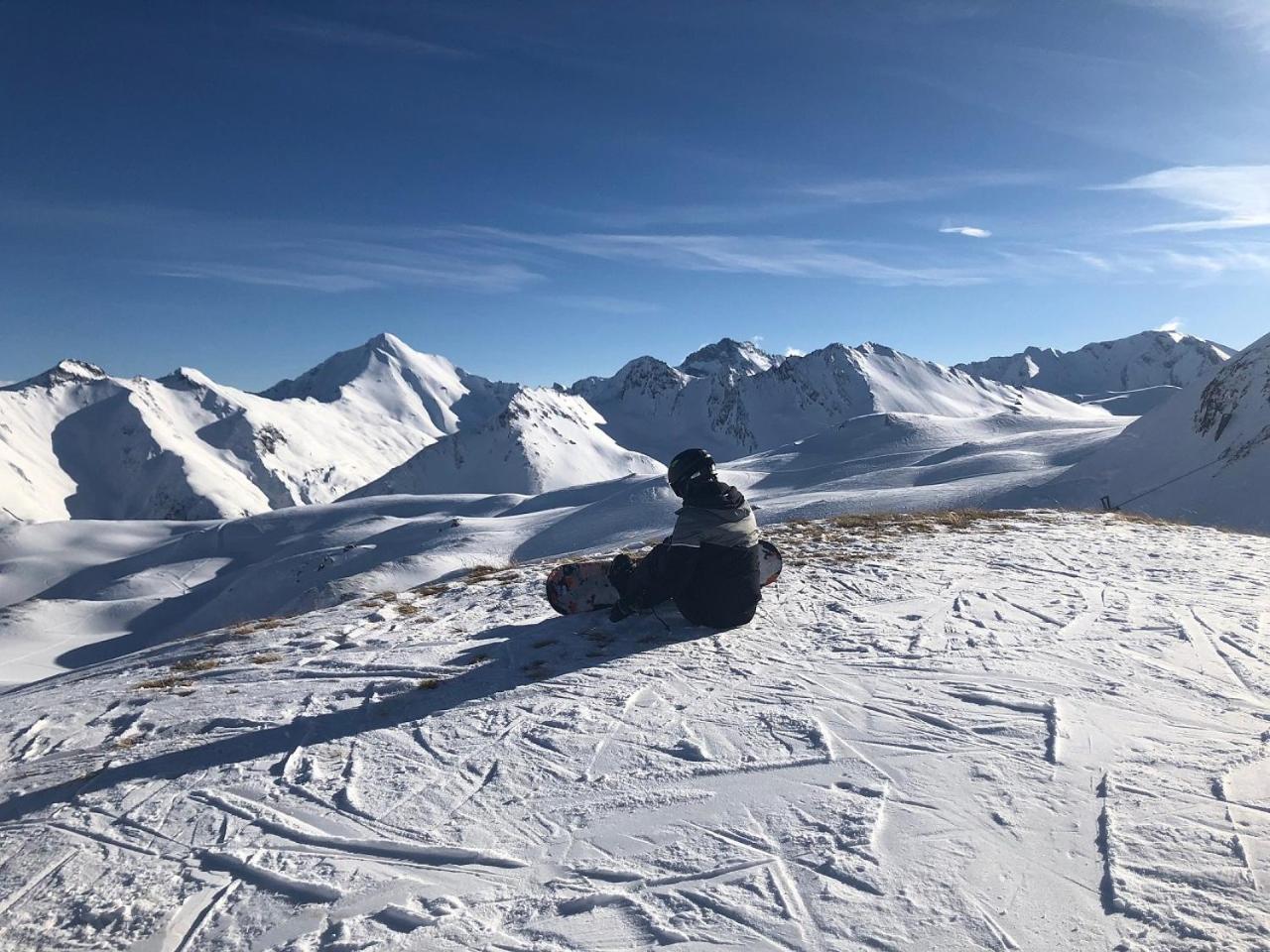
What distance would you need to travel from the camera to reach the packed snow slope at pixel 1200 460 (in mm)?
25922

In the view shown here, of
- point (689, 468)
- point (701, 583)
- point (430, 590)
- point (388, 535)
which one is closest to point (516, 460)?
point (388, 535)

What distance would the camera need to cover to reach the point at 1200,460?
1192 inches

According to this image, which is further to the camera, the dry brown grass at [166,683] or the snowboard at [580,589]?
the snowboard at [580,589]

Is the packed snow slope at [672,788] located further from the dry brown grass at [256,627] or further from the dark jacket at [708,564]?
the dry brown grass at [256,627]

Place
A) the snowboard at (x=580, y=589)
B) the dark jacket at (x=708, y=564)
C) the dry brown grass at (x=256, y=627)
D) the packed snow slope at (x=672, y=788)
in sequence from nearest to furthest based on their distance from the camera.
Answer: the packed snow slope at (x=672, y=788)
the dark jacket at (x=708, y=564)
the snowboard at (x=580, y=589)
the dry brown grass at (x=256, y=627)

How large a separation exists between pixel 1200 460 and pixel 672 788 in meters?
36.5

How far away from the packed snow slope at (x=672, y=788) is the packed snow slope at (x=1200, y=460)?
24.0 metres

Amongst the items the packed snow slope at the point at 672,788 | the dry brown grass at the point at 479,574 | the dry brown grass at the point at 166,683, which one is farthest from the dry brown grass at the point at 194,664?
the dry brown grass at the point at 479,574

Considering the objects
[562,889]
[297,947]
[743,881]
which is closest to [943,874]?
[743,881]

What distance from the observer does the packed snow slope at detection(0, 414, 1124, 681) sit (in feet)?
130

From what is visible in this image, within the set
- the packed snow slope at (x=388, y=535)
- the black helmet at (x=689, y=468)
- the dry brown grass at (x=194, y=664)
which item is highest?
the black helmet at (x=689, y=468)

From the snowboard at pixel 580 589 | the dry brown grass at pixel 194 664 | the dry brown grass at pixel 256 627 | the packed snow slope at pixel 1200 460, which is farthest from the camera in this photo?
the packed snow slope at pixel 1200 460

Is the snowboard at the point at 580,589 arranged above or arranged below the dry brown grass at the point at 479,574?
above

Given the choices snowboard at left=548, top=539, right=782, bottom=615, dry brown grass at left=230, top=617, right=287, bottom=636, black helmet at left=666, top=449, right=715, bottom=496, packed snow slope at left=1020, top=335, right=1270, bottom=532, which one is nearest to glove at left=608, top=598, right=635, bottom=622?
snowboard at left=548, top=539, right=782, bottom=615
